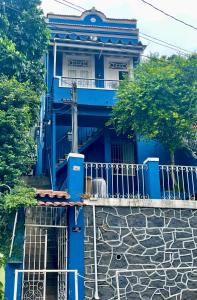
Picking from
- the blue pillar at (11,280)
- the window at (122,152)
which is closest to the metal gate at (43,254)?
the blue pillar at (11,280)

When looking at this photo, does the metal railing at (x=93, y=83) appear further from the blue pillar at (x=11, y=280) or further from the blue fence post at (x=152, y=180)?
the blue pillar at (x=11, y=280)

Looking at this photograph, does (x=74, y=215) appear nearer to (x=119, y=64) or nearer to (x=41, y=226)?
(x=41, y=226)

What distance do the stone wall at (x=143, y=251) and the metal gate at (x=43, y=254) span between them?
0.71 m

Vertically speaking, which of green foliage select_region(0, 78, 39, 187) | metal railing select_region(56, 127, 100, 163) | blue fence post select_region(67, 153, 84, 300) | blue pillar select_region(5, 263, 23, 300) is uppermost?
metal railing select_region(56, 127, 100, 163)

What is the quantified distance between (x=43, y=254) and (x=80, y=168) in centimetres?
237

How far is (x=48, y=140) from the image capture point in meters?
17.1

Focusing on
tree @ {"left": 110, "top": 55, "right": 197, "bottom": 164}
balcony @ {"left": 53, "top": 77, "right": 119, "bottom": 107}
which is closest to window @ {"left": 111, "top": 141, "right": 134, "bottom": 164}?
balcony @ {"left": 53, "top": 77, "right": 119, "bottom": 107}

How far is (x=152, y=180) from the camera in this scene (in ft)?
35.8

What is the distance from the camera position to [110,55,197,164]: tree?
1238 cm

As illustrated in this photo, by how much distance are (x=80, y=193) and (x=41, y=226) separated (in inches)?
49.3

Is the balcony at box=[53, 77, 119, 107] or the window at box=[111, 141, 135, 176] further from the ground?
the balcony at box=[53, 77, 119, 107]

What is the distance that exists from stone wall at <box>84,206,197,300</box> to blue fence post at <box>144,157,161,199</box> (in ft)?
1.56

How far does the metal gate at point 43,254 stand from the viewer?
952 cm

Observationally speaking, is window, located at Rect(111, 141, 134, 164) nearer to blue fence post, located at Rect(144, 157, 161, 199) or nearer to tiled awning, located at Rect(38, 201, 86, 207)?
blue fence post, located at Rect(144, 157, 161, 199)
